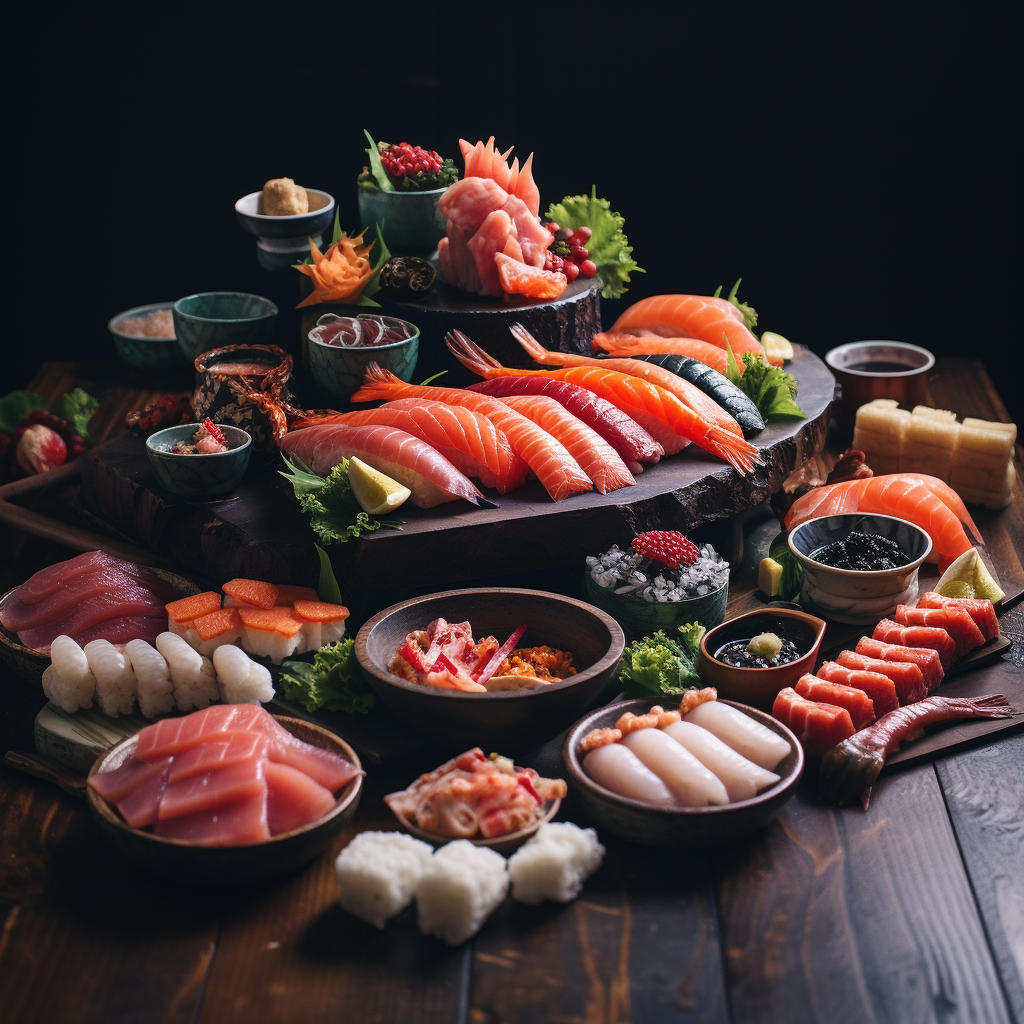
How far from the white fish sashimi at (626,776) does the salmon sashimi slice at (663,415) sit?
5.01ft

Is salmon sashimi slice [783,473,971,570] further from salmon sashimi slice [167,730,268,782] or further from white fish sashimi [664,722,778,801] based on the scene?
salmon sashimi slice [167,730,268,782]

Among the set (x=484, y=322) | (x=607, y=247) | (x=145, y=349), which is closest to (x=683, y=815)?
(x=484, y=322)

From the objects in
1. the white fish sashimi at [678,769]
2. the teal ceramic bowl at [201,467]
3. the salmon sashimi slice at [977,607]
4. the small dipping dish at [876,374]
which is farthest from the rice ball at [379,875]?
the small dipping dish at [876,374]

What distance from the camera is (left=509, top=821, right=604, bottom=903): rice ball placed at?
2785 mm

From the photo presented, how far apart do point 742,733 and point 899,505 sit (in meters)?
1.64

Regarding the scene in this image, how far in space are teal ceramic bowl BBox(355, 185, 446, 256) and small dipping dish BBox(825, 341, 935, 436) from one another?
79.5 inches

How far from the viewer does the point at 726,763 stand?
3035 mm

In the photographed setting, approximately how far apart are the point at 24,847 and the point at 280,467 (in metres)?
1.69

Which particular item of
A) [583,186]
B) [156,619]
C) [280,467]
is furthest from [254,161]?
[156,619]

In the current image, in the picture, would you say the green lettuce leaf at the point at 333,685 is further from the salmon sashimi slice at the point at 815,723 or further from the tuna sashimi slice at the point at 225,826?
the salmon sashimi slice at the point at 815,723

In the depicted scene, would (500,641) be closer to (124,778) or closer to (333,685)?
(333,685)

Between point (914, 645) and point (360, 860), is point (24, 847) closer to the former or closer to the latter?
point (360, 860)

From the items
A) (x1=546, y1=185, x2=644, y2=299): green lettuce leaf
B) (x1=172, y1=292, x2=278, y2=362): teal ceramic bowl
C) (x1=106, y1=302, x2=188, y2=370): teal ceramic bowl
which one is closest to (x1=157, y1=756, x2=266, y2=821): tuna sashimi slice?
(x1=172, y1=292, x2=278, y2=362): teal ceramic bowl

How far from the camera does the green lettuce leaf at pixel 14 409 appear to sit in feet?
18.0
